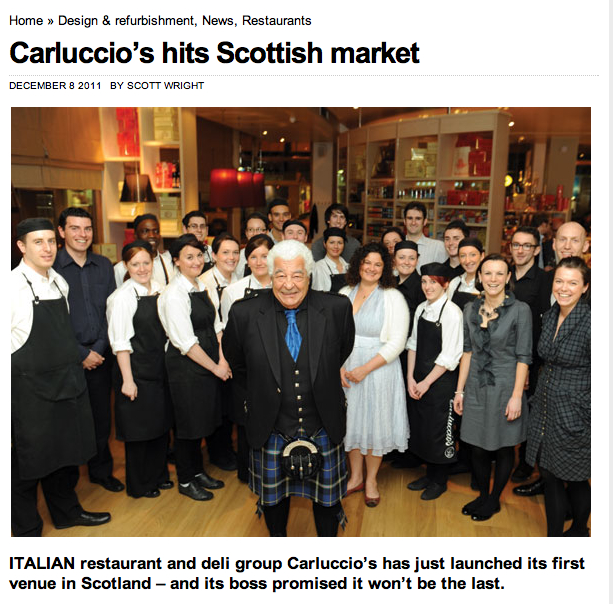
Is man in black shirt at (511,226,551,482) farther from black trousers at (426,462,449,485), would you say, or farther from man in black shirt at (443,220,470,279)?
black trousers at (426,462,449,485)

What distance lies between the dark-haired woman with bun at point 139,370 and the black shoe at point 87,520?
0.30 meters

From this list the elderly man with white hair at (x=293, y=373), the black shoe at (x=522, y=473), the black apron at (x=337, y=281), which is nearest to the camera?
the elderly man with white hair at (x=293, y=373)

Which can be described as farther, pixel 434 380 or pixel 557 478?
pixel 434 380

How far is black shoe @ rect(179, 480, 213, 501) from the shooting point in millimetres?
3338

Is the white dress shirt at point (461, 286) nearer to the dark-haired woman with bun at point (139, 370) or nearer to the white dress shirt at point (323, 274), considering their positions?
the white dress shirt at point (323, 274)

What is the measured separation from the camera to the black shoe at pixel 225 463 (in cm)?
374

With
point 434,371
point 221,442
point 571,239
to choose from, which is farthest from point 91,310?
point 571,239

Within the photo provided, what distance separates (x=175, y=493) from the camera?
3428 mm

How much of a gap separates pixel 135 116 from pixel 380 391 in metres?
4.38

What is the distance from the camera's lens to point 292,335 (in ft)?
7.86

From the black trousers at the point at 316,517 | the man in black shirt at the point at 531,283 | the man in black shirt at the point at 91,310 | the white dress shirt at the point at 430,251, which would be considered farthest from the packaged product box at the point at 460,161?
the black trousers at the point at 316,517
